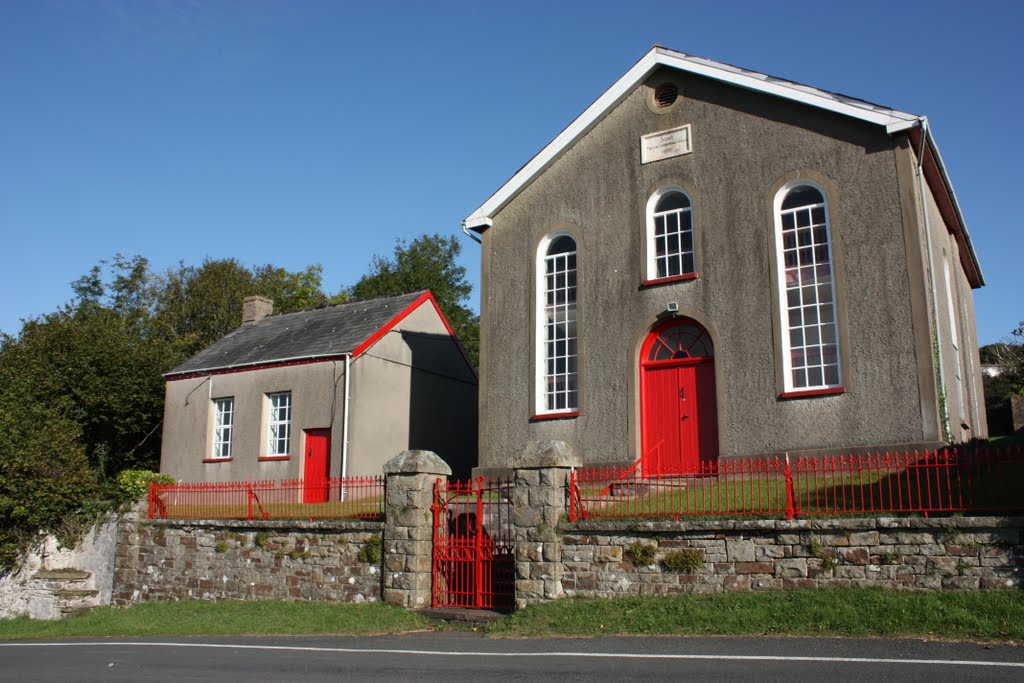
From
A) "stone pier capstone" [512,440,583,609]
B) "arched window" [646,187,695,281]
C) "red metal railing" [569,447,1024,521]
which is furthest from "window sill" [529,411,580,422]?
"stone pier capstone" [512,440,583,609]

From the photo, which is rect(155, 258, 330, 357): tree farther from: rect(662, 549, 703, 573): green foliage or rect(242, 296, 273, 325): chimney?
rect(662, 549, 703, 573): green foliage

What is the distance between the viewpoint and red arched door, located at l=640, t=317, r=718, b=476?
16.8m

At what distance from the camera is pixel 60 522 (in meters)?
19.5

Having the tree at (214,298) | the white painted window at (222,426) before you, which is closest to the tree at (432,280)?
the tree at (214,298)

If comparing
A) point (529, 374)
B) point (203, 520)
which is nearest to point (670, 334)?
point (529, 374)

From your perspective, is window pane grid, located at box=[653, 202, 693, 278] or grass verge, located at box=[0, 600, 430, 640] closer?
grass verge, located at box=[0, 600, 430, 640]

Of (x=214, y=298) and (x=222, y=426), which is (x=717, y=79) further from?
(x=214, y=298)

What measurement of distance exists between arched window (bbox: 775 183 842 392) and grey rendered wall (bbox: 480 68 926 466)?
253 millimetres

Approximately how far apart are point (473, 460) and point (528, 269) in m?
10.0

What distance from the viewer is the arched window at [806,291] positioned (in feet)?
51.6

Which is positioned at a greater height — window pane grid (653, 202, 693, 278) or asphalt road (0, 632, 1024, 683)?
window pane grid (653, 202, 693, 278)

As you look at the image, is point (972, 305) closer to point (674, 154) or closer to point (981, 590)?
point (674, 154)

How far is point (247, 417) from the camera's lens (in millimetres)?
25016

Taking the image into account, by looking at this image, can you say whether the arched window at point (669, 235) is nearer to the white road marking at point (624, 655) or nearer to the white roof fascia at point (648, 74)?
the white roof fascia at point (648, 74)
